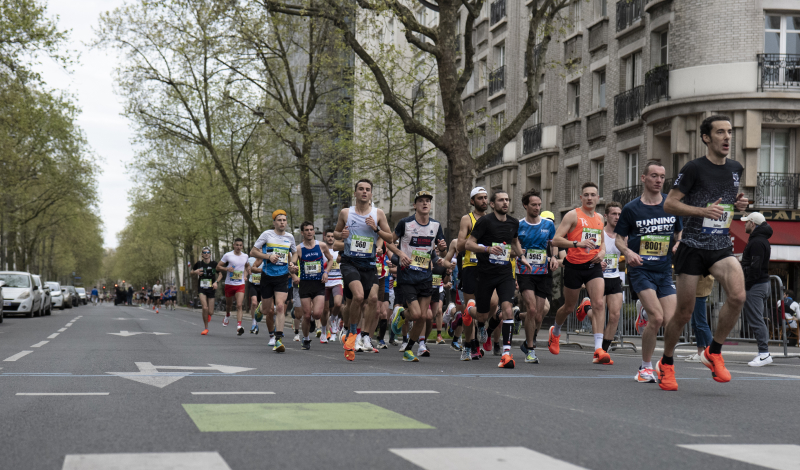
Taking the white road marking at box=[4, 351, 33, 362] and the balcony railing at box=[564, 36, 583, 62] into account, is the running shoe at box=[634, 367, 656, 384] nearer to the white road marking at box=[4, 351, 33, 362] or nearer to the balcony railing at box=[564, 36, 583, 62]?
the white road marking at box=[4, 351, 33, 362]

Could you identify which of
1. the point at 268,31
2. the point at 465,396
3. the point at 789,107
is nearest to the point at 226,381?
the point at 465,396

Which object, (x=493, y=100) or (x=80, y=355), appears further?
(x=493, y=100)

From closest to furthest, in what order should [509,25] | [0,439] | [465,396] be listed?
[0,439] < [465,396] < [509,25]

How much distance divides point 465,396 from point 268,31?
28.1 meters

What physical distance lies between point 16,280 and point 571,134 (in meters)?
19.9

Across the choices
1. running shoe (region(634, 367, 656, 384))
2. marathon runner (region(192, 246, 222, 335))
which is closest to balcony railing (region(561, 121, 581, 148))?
marathon runner (region(192, 246, 222, 335))

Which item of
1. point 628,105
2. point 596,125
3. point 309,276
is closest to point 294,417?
point 309,276

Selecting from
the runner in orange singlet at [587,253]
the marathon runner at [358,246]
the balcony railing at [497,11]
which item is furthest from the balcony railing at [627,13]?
the marathon runner at [358,246]

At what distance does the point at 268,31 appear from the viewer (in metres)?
34.0

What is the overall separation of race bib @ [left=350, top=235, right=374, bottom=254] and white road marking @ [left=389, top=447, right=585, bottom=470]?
24.0 feet

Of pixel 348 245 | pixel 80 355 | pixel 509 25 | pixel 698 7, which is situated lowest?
pixel 80 355

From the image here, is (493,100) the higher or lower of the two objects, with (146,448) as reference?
higher

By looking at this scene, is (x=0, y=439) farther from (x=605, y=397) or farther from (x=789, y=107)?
(x=789, y=107)

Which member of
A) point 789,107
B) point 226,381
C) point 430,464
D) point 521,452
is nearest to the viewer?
point 430,464
